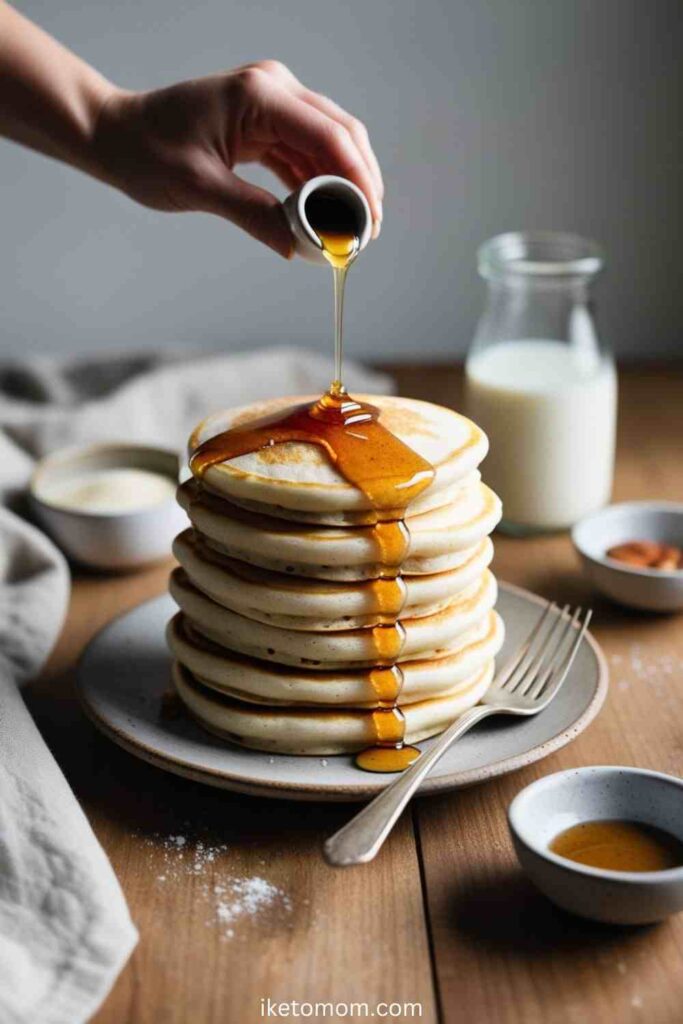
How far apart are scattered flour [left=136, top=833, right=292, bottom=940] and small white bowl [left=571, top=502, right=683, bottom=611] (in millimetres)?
678

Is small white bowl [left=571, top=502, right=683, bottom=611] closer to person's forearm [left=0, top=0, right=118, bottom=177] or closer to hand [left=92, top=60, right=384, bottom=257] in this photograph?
hand [left=92, top=60, right=384, bottom=257]

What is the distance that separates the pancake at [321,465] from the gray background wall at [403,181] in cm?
121

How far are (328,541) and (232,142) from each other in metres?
0.61

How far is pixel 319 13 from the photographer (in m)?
2.47

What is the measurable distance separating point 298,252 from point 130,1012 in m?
0.76

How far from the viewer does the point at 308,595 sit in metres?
1.18

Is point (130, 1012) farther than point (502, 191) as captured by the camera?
No

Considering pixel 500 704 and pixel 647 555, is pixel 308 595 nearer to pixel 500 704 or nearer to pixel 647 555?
pixel 500 704

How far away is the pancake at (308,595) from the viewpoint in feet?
3.88

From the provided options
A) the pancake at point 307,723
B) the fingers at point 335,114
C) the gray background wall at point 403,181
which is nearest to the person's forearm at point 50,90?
the fingers at point 335,114

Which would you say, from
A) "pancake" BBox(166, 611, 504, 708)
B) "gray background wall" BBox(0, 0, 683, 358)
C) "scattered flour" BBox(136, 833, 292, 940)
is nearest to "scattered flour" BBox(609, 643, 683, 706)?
"pancake" BBox(166, 611, 504, 708)

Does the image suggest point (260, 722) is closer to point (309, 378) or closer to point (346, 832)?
point (346, 832)

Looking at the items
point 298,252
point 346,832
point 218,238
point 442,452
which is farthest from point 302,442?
point 218,238

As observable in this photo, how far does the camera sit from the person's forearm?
1628mm
